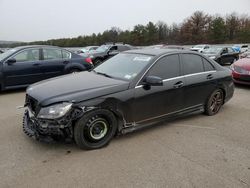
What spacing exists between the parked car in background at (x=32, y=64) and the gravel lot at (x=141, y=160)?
9.95 ft

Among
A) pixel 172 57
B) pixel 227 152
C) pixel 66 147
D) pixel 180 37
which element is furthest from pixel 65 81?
pixel 180 37

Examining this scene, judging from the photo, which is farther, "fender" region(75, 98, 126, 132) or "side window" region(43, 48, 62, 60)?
"side window" region(43, 48, 62, 60)

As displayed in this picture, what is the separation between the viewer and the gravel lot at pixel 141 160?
2.89 m

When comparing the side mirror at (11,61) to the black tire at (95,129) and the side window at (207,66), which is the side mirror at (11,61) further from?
the side window at (207,66)

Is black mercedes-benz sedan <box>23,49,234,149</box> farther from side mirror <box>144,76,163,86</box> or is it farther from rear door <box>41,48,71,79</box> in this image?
rear door <box>41,48,71,79</box>

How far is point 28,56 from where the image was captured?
7.72 m

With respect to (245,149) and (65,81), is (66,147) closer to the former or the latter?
(65,81)

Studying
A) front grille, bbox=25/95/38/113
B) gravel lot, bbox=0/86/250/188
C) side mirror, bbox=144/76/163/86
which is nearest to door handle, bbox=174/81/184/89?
side mirror, bbox=144/76/163/86

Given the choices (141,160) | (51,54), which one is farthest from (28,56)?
(141,160)

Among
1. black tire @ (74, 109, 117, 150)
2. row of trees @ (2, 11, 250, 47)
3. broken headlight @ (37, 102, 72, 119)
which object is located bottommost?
black tire @ (74, 109, 117, 150)

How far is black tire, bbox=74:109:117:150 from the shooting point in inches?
136

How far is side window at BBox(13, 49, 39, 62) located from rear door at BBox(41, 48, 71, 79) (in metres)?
0.24

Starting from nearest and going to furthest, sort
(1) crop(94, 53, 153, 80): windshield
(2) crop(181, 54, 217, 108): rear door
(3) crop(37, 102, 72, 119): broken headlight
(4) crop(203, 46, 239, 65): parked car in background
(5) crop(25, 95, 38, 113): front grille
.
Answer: (3) crop(37, 102, 72, 119): broken headlight, (5) crop(25, 95, 38, 113): front grille, (1) crop(94, 53, 153, 80): windshield, (2) crop(181, 54, 217, 108): rear door, (4) crop(203, 46, 239, 65): parked car in background

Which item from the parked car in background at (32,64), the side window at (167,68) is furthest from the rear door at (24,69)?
the side window at (167,68)
